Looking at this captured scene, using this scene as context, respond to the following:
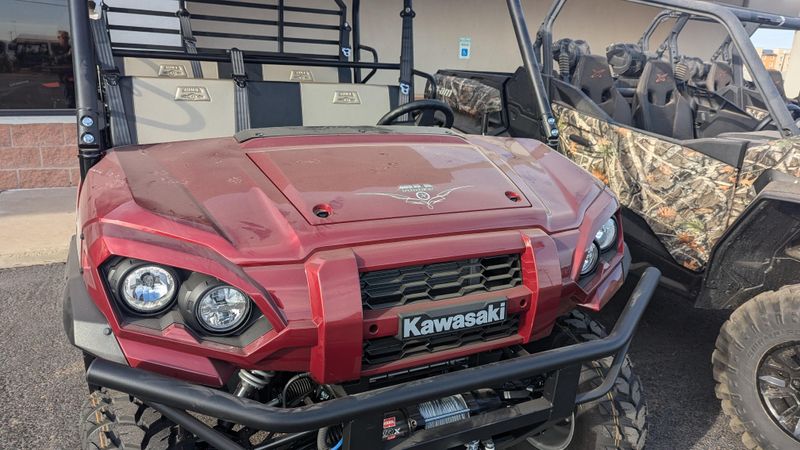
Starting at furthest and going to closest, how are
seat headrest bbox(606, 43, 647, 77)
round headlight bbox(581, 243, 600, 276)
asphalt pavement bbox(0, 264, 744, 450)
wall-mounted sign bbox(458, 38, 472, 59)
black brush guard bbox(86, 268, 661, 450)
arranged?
wall-mounted sign bbox(458, 38, 472, 59) < seat headrest bbox(606, 43, 647, 77) < asphalt pavement bbox(0, 264, 744, 450) < round headlight bbox(581, 243, 600, 276) < black brush guard bbox(86, 268, 661, 450)

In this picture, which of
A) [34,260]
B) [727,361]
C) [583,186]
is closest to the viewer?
[583,186]

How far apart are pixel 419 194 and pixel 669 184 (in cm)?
197

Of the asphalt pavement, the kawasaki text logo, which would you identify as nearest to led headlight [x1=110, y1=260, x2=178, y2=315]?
the kawasaki text logo

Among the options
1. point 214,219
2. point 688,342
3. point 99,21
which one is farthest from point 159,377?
point 688,342

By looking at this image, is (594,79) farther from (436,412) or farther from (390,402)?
(390,402)

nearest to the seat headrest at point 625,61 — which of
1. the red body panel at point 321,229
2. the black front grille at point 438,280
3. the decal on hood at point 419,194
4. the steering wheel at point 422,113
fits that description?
the steering wheel at point 422,113

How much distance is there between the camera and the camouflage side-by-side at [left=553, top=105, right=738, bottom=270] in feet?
9.94

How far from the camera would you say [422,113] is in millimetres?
3123

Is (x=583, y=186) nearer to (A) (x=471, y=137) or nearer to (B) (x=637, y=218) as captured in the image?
(A) (x=471, y=137)

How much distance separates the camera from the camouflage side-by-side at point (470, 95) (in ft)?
14.9

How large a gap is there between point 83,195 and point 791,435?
2.80 m

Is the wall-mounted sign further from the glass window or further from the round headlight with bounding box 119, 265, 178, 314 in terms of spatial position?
the round headlight with bounding box 119, 265, 178, 314

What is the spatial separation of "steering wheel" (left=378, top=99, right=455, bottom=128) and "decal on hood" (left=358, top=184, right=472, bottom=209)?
1.01 meters

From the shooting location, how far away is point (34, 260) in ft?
14.3
